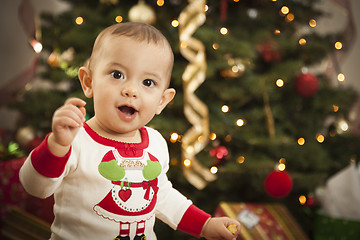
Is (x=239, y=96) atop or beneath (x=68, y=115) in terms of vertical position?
beneath

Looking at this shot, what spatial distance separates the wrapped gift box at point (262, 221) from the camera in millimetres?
1526

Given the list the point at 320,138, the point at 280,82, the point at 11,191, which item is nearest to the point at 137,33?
the point at 11,191

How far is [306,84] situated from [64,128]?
1.51 meters

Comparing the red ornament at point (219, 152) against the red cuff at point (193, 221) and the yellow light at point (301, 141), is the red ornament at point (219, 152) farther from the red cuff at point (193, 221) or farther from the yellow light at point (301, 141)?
the red cuff at point (193, 221)

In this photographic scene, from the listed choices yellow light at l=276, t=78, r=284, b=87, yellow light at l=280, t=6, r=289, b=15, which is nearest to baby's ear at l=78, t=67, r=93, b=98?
yellow light at l=276, t=78, r=284, b=87

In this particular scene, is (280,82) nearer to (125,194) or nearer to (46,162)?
(125,194)

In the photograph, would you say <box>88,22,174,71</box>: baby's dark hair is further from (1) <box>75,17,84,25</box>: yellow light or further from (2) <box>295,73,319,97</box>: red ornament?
(2) <box>295,73,319,97</box>: red ornament

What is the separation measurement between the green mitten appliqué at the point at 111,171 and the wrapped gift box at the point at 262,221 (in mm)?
873

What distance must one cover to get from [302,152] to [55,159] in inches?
59.5

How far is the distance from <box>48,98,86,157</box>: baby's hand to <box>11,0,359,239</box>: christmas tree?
0.88 metres

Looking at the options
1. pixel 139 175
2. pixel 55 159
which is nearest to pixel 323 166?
pixel 139 175

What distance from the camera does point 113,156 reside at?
0.75 m

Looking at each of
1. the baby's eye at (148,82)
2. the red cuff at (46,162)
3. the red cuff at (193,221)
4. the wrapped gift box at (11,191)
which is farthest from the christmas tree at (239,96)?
the red cuff at (46,162)

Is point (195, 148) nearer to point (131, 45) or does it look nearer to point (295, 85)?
point (295, 85)
